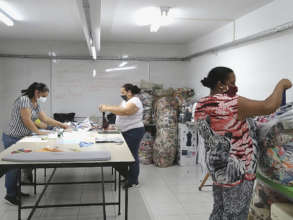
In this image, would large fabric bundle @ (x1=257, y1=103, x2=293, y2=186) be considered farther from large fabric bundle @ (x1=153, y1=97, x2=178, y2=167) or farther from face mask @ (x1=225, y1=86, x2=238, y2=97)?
large fabric bundle @ (x1=153, y1=97, x2=178, y2=167)

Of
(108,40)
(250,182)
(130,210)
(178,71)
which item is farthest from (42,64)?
(250,182)

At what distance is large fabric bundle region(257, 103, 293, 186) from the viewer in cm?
180

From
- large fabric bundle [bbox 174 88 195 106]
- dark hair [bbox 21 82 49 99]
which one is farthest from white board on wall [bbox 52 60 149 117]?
dark hair [bbox 21 82 49 99]

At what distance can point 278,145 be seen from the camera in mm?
1885

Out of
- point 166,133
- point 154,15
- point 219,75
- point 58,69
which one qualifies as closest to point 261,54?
point 154,15

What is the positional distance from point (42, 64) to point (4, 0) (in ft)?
9.39

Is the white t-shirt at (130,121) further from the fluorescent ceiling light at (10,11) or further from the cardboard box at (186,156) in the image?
the fluorescent ceiling light at (10,11)

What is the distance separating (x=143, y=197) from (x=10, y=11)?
131 inches

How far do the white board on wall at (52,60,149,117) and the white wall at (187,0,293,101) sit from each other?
2.52 m

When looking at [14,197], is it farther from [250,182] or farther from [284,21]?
[284,21]

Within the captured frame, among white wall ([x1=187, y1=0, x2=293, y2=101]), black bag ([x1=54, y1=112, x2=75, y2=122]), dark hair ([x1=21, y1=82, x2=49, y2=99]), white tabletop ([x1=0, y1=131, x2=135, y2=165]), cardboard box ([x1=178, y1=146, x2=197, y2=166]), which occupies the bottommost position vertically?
cardboard box ([x1=178, y1=146, x2=197, y2=166])

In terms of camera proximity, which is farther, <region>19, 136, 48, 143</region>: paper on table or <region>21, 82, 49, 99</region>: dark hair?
<region>21, 82, 49, 99</region>: dark hair

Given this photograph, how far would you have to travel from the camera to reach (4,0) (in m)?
3.59

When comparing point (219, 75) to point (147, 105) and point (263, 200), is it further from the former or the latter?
point (147, 105)
